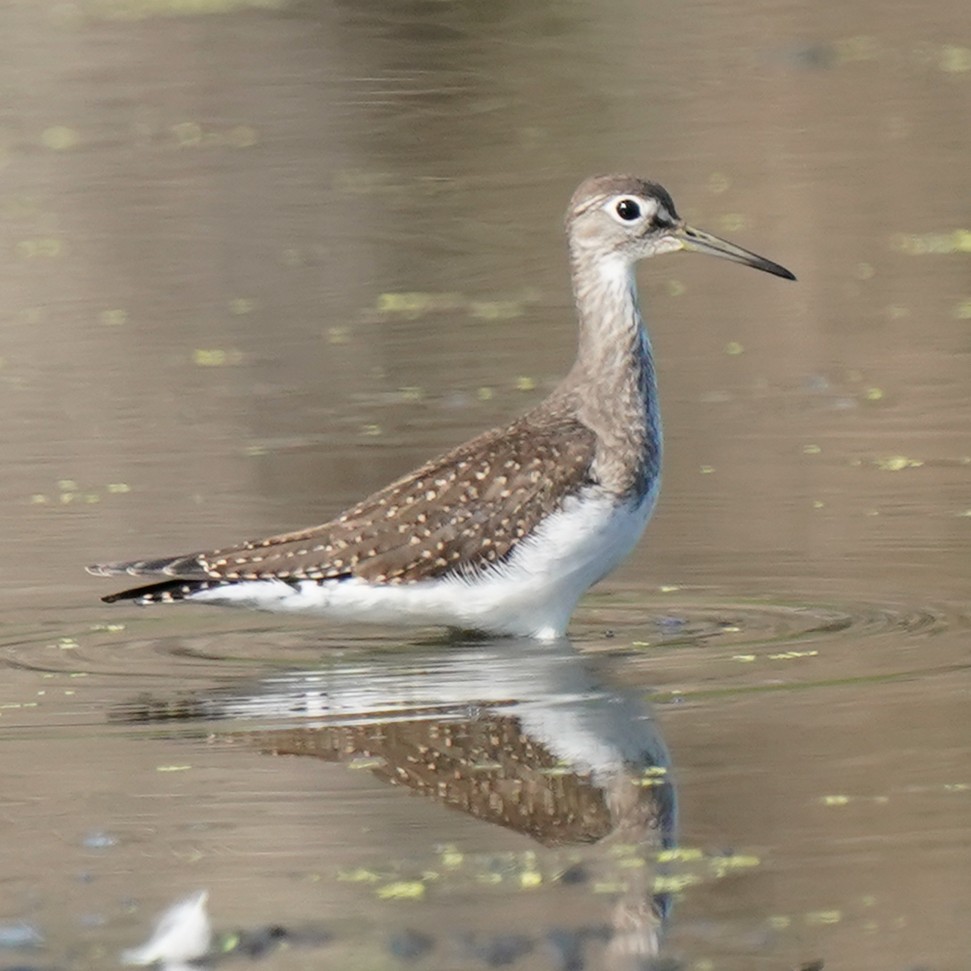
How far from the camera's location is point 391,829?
679 cm

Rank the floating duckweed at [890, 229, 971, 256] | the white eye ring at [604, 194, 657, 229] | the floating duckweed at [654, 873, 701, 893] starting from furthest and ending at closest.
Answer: the floating duckweed at [890, 229, 971, 256]
the white eye ring at [604, 194, 657, 229]
the floating duckweed at [654, 873, 701, 893]

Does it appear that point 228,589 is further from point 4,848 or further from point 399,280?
point 399,280

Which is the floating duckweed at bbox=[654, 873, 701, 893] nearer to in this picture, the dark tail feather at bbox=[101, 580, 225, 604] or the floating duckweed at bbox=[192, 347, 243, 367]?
the dark tail feather at bbox=[101, 580, 225, 604]

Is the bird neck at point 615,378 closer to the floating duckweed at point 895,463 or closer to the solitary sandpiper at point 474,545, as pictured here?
the solitary sandpiper at point 474,545

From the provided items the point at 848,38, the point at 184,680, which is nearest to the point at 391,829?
the point at 184,680

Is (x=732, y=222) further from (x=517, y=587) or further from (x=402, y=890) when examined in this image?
(x=402, y=890)

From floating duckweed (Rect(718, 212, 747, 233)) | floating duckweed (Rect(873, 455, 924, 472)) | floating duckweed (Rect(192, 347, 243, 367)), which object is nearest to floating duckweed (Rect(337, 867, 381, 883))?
floating duckweed (Rect(873, 455, 924, 472))

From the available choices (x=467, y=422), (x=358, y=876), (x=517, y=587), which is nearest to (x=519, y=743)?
(x=358, y=876)

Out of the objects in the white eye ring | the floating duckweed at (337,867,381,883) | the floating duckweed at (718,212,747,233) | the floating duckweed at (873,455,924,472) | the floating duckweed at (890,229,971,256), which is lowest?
the floating duckweed at (337,867,381,883)

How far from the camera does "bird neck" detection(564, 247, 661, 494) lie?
920 centimetres

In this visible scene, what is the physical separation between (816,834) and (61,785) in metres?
2.20

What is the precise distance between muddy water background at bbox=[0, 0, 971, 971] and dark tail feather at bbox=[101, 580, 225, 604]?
23 centimetres

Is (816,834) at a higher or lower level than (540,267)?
lower

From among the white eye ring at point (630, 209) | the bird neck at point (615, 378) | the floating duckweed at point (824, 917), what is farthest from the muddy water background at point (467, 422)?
the white eye ring at point (630, 209)
